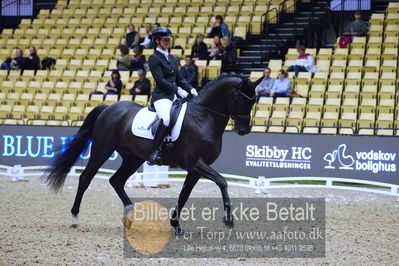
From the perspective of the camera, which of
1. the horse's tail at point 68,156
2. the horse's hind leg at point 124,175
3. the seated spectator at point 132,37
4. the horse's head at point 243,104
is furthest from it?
the seated spectator at point 132,37

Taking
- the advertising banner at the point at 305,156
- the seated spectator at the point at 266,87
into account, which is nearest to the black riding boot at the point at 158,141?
the advertising banner at the point at 305,156

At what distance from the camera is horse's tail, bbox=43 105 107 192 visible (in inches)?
389

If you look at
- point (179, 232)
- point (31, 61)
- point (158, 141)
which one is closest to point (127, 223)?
point (179, 232)

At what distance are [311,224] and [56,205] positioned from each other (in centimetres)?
459

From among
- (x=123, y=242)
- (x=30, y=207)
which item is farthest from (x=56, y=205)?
(x=123, y=242)

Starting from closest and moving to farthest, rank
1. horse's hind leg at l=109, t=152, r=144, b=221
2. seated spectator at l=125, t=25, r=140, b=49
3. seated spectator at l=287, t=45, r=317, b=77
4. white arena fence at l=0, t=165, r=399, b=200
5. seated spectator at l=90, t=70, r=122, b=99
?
horse's hind leg at l=109, t=152, r=144, b=221 < white arena fence at l=0, t=165, r=399, b=200 < seated spectator at l=287, t=45, r=317, b=77 < seated spectator at l=90, t=70, r=122, b=99 < seated spectator at l=125, t=25, r=140, b=49

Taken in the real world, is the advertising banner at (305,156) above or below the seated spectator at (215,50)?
below

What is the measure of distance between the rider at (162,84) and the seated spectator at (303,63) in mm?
8971

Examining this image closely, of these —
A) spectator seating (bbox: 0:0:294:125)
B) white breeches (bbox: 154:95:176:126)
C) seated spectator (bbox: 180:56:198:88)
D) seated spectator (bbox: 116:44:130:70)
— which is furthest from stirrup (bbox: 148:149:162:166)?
seated spectator (bbox: 116:44:130:70)

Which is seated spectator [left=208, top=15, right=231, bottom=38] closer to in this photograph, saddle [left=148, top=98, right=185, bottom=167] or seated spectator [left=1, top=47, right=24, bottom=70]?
seated spectator [left=1, top=47, right=24, bottom=70]

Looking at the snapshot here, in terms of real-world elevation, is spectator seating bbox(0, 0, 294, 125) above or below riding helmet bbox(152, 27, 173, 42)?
above

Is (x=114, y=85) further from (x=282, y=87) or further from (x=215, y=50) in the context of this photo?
(x=282, y=87)

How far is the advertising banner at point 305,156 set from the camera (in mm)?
14641

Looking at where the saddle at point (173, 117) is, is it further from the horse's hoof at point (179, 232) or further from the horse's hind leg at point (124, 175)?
the horse's hoof at point (179, 232)
